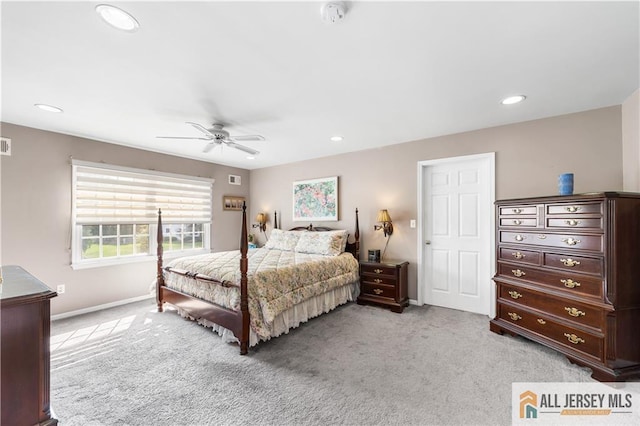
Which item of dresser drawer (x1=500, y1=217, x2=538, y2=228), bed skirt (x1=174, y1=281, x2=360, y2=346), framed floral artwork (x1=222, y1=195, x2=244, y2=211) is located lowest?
bed skirt (x1=174, y1=281, x2=360, y2=346)

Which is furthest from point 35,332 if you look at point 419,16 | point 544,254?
point 544,254

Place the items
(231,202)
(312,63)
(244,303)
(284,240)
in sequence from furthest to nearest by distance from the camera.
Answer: (231,202)
(284,240)
(244,303)
(312,63)

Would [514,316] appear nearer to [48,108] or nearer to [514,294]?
[514,294]

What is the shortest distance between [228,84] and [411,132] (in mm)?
2403

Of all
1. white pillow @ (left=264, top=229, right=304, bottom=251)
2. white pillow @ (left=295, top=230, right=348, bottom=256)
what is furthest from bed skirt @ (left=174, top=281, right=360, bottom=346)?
white pillow @ (left=264, top=229, right=304, bottom=251)

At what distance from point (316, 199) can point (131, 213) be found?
2.96m

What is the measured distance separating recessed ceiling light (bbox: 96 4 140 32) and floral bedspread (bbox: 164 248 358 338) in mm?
2101

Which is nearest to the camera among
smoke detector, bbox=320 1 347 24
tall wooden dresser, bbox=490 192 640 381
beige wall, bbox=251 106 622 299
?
smoke detector, bbox=320 1 347 24

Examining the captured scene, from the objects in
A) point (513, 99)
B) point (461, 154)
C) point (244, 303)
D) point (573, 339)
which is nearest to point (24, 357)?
point (244, 303)

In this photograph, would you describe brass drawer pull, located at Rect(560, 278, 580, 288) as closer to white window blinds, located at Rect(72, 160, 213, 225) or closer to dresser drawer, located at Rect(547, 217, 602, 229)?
dresser drawer, located at Rect(547, 217, 602, 229)

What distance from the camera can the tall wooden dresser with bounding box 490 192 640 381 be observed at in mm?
2061

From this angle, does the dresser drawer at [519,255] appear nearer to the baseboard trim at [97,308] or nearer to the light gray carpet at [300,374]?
the light gray carpet at [300,374]

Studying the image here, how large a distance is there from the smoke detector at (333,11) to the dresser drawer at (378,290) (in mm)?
3215

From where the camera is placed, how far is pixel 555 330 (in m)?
2.39
